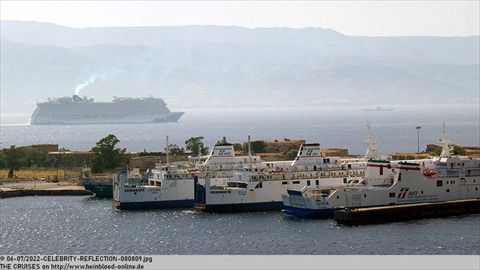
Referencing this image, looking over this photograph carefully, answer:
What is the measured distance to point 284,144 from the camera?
109000 mm

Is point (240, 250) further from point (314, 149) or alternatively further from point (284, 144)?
point (284, 144)

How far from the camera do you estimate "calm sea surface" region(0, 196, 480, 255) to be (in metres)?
50.2

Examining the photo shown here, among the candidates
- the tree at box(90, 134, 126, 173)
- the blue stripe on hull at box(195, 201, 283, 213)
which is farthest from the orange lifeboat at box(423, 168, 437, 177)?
the tree at box(90, 134, 126, 173)

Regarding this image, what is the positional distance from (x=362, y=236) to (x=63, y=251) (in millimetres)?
14885

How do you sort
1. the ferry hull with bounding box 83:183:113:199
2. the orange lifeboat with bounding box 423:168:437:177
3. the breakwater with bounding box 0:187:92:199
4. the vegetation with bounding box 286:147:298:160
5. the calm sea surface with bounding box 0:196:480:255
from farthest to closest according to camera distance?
the vegetation with bounding box 286:147:298:160
the breakwater with bounding box 0:187:92:199
the ferry hull with bounding box 83:183:113:199
the orange lifeboat with bounding box 423:168:437:177
the calm sea surface with bounding box 0:196:480:255

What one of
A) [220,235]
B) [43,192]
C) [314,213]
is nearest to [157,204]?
[314,213]

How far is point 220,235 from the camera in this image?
55.8 m

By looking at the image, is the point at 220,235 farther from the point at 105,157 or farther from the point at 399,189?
the point at 105,157

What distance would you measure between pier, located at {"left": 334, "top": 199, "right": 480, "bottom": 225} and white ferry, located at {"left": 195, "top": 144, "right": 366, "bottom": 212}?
8.32 m

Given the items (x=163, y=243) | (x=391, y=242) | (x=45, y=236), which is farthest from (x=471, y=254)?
(x=45, y=236)

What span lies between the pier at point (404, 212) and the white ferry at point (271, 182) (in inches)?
328

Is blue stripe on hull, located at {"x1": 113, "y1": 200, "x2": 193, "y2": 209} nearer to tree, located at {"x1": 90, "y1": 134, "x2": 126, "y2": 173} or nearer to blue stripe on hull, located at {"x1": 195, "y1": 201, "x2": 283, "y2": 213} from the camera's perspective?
blue stripe on hull, located at {"x1": 195, "y1": 201, "x2": 283, "y2": 213}

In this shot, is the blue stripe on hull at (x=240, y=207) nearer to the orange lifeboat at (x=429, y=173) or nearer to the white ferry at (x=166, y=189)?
the white ferry at (x=166, y=189)

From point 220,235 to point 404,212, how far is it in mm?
10688
